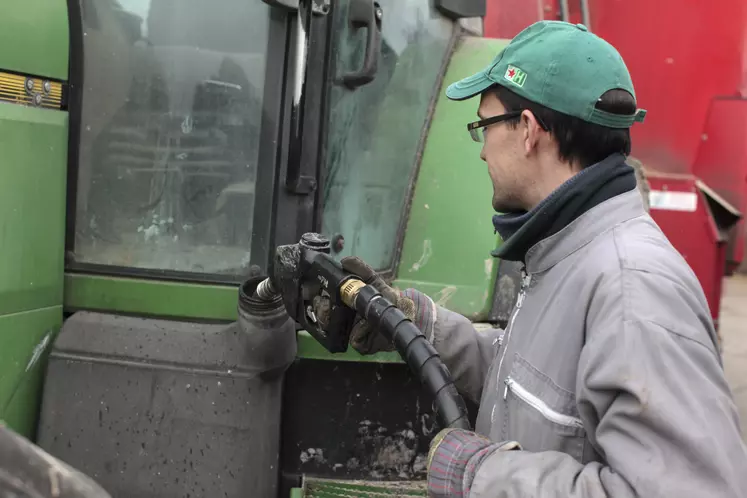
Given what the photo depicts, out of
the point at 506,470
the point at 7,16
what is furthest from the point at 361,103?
the point at 506,470

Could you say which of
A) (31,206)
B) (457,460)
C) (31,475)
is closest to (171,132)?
(31,206)

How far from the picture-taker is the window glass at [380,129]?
71.4 inches

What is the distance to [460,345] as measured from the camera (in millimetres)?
1495

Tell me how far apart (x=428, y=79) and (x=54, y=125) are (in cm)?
105

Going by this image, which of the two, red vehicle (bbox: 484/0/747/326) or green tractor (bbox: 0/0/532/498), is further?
red vehicle (bbox: 484/0/747/326)

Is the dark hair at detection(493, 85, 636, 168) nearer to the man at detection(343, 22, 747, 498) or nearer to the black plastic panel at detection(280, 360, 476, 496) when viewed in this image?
the man at detection(343, 22, 747, 498)

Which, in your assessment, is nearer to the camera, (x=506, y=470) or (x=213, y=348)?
(x=506, y=470)

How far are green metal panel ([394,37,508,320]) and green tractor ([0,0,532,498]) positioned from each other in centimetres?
5

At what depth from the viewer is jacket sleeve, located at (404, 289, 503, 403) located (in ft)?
4.90

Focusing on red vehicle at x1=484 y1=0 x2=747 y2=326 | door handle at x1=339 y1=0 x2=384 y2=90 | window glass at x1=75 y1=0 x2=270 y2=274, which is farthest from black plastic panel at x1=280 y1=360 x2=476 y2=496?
red vehicle at x1=484 y1=0 x2=747 y2=326

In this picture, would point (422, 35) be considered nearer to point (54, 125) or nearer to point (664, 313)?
point (54, 125)

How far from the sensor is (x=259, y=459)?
169cm

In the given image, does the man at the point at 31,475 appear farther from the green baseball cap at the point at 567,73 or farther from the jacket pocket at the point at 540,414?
the green baseball cap at the point at 567,73

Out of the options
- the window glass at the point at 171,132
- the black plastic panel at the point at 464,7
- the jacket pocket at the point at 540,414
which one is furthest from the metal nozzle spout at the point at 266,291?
the black plastic panel at the point at 464,7
